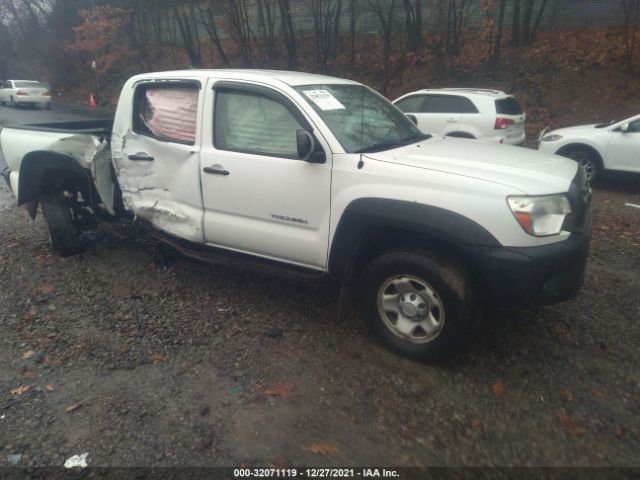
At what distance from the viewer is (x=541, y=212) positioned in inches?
124

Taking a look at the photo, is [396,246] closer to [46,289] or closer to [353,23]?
[46,289]

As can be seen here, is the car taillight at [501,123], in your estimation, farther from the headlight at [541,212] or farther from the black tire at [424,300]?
the black tire at [424,300]

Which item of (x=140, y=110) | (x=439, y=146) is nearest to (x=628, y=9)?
(x=439, y=146)

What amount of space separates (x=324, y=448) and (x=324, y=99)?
251 centimetres

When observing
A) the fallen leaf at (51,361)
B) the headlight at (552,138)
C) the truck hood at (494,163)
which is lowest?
the fallen leaf at (51,361)

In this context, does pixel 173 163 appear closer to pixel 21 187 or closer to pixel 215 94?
pixel 215 94

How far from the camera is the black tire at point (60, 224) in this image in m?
5.42

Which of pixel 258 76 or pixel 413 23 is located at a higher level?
pixel 413 23

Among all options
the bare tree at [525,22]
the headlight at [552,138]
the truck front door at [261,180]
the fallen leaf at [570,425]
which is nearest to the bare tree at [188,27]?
the bare tree at [525,22]

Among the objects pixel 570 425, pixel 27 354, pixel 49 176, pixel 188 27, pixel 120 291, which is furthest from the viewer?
pixel 188 27

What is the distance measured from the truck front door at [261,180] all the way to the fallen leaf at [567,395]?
5.84 ft

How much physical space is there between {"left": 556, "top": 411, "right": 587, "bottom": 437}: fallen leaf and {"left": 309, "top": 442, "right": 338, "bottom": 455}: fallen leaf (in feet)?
4.39

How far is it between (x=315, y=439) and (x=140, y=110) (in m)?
3.43

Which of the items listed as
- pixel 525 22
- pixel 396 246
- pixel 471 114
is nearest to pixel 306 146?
pixel 396 246
